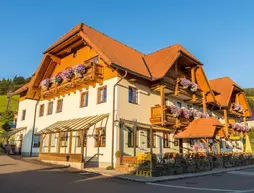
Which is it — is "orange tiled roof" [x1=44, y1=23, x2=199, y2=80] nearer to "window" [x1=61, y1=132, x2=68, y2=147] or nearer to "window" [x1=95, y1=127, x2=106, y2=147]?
"window" [x1=95, y1=127, x2=106, y2=147]

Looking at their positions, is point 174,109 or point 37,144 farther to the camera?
point 37,144

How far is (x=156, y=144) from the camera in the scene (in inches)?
749

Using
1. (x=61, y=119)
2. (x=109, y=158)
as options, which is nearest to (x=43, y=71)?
(x=61, y=119)

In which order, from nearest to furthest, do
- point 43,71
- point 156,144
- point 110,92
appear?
1. point 110,92
2. point 156,144
3. point 43,71

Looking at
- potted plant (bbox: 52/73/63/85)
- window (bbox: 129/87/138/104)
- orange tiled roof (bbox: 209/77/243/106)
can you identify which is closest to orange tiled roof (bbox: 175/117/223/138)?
window (bbox: 129/87/138/104)

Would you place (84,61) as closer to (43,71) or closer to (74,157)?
(43,71)

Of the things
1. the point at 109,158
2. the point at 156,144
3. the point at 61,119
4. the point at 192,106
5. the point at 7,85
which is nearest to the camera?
the point at 109,158

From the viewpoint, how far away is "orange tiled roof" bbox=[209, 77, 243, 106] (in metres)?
27.8

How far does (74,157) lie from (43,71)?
11.3 metres

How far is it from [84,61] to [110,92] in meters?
4.75

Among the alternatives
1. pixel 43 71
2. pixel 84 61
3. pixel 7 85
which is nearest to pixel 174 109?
pixel 84 61

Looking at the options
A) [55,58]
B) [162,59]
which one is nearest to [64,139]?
[55,58]

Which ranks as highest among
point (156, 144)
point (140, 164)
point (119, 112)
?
point (119, 112)

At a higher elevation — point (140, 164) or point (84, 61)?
point (84, 61)
